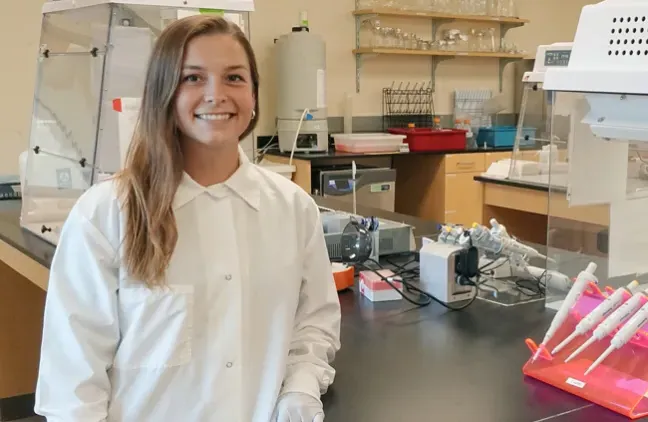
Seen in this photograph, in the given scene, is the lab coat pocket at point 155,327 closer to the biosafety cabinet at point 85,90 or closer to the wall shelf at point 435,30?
the biosafety cabinet at point 85,90

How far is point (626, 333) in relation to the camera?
126 centimetres

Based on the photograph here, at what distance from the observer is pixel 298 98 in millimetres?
4570

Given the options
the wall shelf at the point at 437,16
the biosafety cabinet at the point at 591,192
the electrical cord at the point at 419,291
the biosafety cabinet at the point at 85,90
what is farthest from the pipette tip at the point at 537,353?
the wall shelf at the point at 437,16

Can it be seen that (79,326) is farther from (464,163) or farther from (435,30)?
(435,30)

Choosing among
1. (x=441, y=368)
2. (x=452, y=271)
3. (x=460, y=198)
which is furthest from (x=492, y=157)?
(x=441, y=368)

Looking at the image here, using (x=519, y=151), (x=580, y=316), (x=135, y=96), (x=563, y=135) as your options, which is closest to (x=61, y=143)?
(x=135, y=96)

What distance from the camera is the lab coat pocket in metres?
1.14

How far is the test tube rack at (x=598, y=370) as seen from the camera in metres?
1.18

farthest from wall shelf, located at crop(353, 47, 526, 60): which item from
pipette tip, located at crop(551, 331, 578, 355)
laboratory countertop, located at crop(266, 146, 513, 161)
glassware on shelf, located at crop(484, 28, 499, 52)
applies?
pipette tip, located at crop(551, 331, 578, 355)

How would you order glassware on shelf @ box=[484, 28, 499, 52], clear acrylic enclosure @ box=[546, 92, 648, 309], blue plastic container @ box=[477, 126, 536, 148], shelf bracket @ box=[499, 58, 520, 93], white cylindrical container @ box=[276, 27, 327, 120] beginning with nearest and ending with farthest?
clear acrylic enclosure @ box=[546, 92, 648, 309] < white cylindrical container @ box=[276, 27, 327, 120] < blue plastic container @ box=[477, 126, 536, 148] < glassware on shelf @ box=[484, 28, 499, 52] < shelf bracket @ box=[499, 58, 520, 93]

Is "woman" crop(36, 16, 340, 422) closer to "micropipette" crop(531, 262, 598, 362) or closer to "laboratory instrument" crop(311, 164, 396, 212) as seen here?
"micropipette" crop(531, 262, 598, 362)

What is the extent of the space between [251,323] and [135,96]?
1.00m

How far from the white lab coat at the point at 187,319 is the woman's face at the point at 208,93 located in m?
0.09

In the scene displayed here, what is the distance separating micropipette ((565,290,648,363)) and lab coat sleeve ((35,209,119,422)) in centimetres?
85
